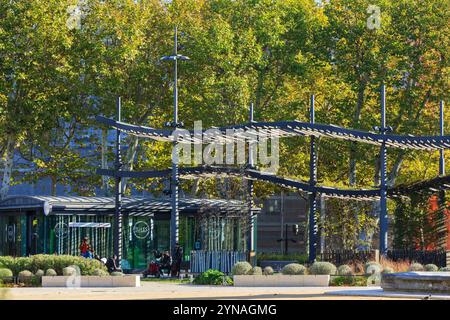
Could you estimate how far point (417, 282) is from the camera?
3494 centimetres

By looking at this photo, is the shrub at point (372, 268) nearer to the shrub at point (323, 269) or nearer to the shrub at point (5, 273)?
the shrub at point (323, 269)

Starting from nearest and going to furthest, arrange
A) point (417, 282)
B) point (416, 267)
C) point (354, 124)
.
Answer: point (417, 282) → point (416, 267) → point (354, 124)

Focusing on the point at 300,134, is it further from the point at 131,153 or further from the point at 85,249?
the point at 131,153

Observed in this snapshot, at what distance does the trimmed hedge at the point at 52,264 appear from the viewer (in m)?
44.0

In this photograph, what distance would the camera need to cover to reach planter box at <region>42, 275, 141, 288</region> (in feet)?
137

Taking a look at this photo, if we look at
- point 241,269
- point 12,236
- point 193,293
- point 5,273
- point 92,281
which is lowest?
point 193,293

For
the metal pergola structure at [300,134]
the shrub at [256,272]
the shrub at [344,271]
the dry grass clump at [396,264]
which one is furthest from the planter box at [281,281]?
the metal pergola structure at [300,134]

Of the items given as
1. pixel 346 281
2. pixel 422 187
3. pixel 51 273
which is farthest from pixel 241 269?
pixel 422 187

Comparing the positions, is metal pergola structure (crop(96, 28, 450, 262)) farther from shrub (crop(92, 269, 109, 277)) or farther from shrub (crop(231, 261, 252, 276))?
shrub (crop(92, 269, 109, 277))

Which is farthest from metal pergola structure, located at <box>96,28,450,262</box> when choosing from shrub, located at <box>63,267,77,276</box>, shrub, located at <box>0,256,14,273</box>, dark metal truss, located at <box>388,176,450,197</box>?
shrub, located at <box>63,267,77,276</box>

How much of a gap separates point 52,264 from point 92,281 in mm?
3051

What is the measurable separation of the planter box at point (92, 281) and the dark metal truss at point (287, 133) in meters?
10.0
